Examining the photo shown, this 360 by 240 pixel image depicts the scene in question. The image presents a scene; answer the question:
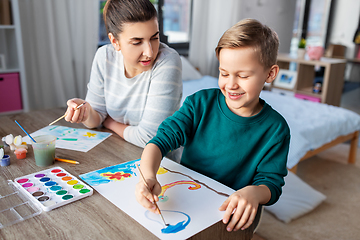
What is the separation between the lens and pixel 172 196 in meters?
0.75

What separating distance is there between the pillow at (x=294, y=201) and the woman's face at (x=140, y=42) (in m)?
1.25

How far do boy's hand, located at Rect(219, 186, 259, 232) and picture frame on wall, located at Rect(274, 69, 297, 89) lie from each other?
3046 mm

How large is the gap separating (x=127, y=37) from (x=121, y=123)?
358 mm

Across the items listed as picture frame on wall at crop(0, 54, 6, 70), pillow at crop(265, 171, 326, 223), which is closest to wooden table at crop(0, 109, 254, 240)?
pillow at crop(265, 171, 326, 223)

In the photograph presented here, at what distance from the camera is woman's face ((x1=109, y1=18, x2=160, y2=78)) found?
3.31ft

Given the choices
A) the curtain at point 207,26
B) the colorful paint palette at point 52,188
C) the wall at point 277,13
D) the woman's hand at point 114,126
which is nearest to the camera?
the colorful paint palette at point 52,188

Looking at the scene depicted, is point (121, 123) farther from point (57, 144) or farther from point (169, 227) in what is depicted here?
point (169, 227)

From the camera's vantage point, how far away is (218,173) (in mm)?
933

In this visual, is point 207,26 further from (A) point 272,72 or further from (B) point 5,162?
(B) point 5,162

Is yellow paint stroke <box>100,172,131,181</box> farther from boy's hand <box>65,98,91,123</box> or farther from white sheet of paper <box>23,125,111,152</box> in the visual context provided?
boy's hand <box>65,98,91,123</box>

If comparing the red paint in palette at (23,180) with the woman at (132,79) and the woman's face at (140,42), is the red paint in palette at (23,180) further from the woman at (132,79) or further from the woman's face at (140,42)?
the woman's face at (140,42)

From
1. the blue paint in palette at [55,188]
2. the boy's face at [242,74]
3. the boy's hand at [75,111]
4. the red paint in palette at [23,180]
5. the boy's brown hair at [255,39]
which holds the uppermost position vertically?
the boy's brown hair at [255,39]

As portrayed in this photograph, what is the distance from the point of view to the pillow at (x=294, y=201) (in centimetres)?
182

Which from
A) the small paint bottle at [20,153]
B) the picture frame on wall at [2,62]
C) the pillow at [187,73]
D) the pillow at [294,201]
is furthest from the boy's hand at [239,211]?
the pillow at [187,73]
